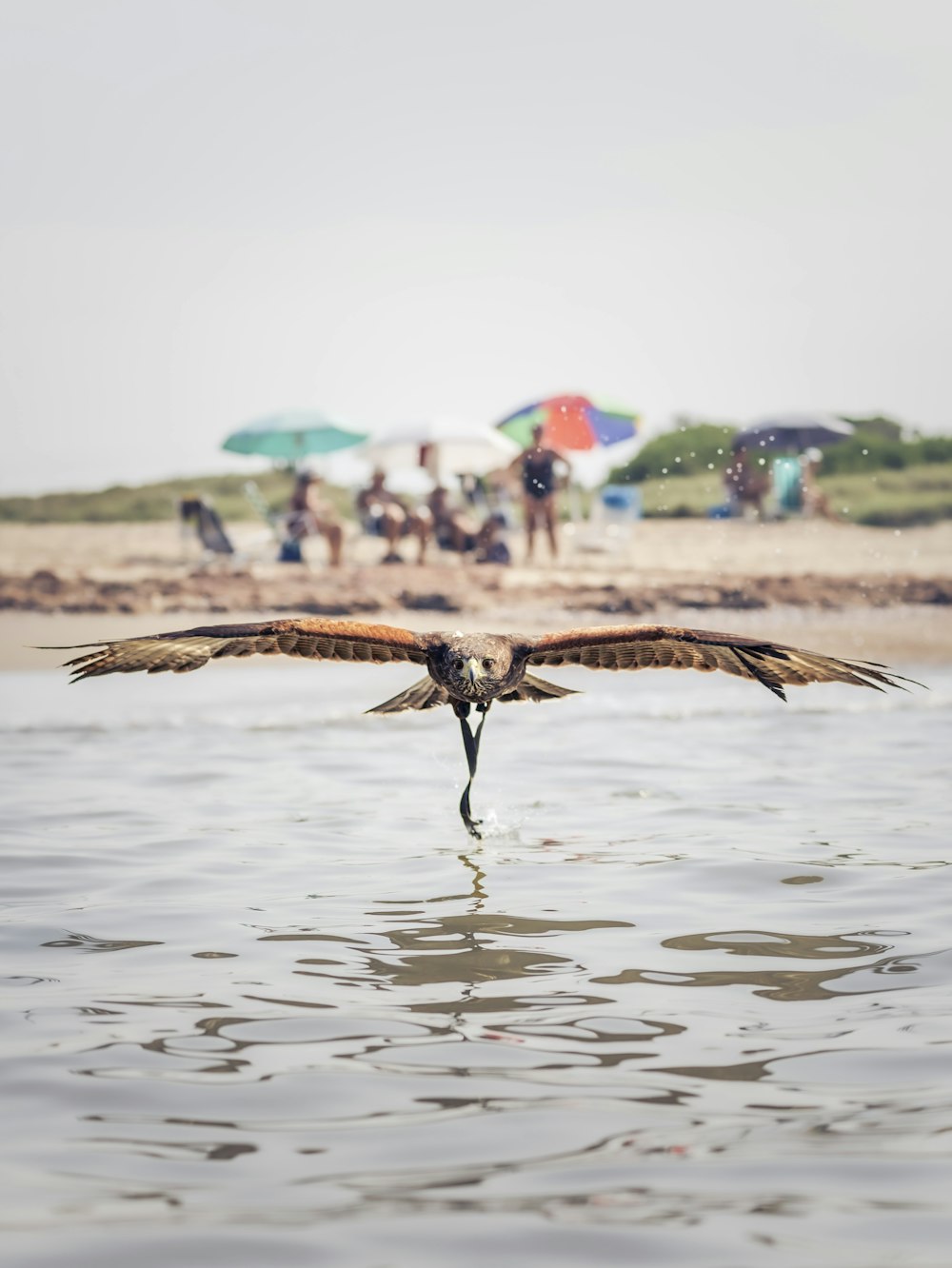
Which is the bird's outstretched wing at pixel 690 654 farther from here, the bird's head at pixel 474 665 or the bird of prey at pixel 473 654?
the bird's head at pixel 474 665

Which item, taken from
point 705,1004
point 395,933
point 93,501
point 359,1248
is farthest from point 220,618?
point 93,501

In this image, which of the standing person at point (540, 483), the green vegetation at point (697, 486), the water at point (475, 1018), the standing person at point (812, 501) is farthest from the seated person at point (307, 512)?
the water at point (475, 1018)

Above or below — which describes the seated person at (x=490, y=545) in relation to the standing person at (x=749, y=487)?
below

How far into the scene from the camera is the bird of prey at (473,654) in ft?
23.2

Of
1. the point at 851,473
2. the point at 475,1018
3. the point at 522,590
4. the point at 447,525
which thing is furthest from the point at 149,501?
the point at 475,1018

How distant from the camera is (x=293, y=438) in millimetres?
27297

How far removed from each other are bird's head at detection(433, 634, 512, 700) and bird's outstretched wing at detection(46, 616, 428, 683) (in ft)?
0.56

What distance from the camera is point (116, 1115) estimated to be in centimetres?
448

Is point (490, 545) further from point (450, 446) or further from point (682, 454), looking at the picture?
point (682, 454)

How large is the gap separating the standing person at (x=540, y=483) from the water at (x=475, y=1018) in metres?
11.4

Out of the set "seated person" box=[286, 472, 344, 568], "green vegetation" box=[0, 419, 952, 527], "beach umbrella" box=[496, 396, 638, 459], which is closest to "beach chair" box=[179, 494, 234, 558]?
"seated person" box=[286, 472, 344, 568]

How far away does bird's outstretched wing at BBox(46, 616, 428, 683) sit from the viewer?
22.9ft

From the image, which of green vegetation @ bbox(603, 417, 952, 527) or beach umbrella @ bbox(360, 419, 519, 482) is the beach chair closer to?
beach umbrella @ bbox(360, 419, 519, 482)

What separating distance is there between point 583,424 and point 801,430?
5671 millimetres
